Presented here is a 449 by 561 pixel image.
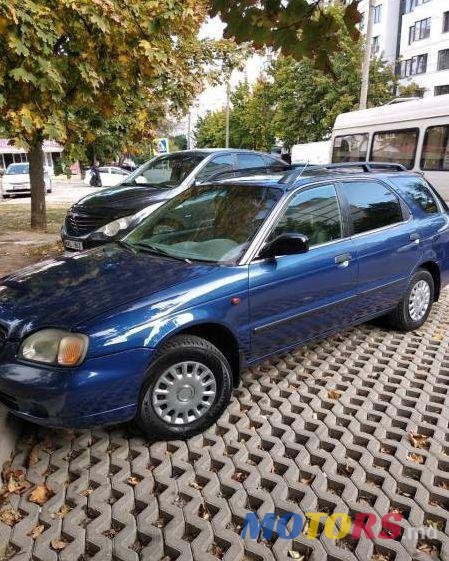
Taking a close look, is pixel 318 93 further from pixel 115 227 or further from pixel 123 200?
pixel 115 227

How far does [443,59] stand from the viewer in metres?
36.6

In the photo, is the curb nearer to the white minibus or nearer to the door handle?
the door handle

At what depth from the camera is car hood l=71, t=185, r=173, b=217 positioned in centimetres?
736

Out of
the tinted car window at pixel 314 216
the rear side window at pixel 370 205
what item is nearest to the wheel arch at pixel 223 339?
the tinted car window at pixel 314 216

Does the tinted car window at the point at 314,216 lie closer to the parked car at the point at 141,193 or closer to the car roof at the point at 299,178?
the car roof at the point at 299,178

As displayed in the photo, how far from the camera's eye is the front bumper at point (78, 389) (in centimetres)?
265

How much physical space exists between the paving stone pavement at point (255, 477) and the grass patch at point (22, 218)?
29.7ft

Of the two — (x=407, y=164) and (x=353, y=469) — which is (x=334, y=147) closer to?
(x=407, y=164)

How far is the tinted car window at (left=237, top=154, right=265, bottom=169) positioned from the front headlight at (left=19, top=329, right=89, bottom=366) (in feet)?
20.1

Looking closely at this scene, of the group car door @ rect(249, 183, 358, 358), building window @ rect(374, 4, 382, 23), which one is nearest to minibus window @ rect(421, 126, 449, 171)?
car door @ rect(249, 183, 358, 358)

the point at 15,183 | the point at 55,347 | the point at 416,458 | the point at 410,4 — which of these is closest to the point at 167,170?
the point at 55,347

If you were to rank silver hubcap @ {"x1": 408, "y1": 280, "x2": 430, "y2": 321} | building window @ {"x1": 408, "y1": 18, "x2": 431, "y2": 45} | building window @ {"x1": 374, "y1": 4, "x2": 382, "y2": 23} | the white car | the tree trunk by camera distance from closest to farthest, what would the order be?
silver hubcap @ {"x1": 408, "y1": 280, "x2": 430, "y2": 321}, the tree trunk, the white car, building window @ {"x1": 408, "y1": 18, "x2": 431, "y2": 45}, building window @ {"x1": 374, "y1": 4, "x2": 382, "y2": 23}

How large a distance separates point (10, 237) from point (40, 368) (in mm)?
8554

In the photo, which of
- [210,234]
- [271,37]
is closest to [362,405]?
[210,234]
